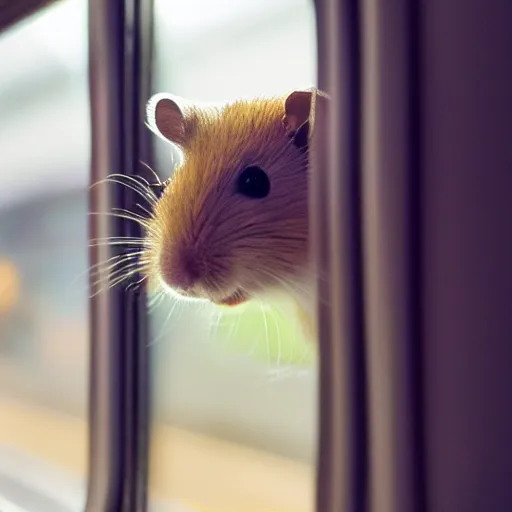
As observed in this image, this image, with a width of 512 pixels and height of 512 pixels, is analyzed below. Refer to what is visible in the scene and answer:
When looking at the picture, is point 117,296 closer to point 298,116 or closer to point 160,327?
point 160,327

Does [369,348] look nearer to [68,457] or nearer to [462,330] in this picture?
[462,330]

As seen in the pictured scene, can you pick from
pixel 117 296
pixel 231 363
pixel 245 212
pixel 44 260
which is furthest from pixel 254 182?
pixel 44 260

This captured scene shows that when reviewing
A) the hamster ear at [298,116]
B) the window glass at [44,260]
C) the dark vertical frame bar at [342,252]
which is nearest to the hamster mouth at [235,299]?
the dark vertical frame bar at [342,252]

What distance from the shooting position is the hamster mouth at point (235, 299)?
86 cm

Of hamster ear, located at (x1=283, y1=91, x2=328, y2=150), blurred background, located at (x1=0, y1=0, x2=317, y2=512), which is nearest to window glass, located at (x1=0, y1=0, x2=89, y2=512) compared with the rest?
blurred background, located at (x1=0, y1=0, x2=317, y2=512)

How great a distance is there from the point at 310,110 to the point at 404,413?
445 millimetres

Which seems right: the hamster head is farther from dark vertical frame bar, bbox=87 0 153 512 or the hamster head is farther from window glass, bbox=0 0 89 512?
window glass, bbox=0 0 89 512

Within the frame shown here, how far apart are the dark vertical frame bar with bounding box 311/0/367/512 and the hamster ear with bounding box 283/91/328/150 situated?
2 cm

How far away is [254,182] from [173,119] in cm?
21

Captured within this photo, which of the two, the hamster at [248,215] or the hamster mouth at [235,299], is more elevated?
the hamster at [248,215]

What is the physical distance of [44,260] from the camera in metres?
1.81

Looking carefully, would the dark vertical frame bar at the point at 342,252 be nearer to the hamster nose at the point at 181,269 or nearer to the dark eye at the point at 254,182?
the dark eye at the point at 254,182

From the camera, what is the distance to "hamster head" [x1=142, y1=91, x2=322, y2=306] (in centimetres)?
83

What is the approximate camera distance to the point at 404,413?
0.76 meters
